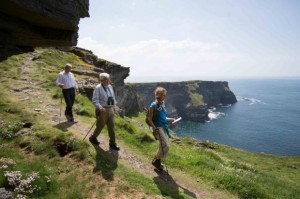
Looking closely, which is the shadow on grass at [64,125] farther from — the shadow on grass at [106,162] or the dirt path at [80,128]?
the shadow on grass at [106,162]

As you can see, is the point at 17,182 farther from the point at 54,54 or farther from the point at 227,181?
the point at 54,54

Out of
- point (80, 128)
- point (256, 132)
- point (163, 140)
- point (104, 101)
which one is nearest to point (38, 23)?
point (104, 101)

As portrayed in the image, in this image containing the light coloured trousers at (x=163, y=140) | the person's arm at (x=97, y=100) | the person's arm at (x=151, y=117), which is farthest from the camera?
the person's arm at (x=97, y=100)

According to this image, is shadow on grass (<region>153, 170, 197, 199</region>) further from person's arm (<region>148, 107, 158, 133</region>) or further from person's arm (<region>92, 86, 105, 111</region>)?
person's arm (<region>92, 86, 105, 111</region>)

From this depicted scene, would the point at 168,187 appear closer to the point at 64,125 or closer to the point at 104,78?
Result: the point at 104,78

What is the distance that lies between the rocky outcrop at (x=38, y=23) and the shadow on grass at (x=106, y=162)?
5365 mm

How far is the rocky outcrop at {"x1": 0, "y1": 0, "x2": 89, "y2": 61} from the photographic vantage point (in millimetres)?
8646

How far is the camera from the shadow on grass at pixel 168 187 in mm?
11170

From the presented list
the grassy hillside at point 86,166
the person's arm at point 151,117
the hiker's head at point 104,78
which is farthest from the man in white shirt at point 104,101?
the person's arm at point 151,117

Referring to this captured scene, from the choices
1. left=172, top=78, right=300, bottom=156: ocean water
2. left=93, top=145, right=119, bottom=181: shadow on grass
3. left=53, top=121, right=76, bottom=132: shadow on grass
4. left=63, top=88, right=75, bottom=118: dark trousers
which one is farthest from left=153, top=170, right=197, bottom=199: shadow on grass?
left=172, top=78, right=300, bottom=156: ocean water

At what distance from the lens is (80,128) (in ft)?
58.6

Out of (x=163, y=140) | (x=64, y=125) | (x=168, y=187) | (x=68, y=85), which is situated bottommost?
(x=168, y=187)

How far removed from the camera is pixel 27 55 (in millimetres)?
40719

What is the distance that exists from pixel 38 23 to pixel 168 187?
27.4 ft
